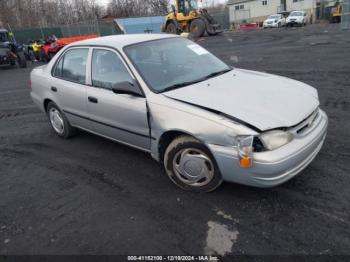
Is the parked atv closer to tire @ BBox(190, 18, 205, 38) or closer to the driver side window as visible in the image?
tire @ BBox(190, 18, 205, 38)

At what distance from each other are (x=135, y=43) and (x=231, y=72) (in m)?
1.32

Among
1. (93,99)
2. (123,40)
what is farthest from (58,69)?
(123,40)

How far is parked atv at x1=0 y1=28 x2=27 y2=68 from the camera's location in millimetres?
16388

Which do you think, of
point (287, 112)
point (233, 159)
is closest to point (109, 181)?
point (233, 159)

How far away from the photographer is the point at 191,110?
3.02 meters

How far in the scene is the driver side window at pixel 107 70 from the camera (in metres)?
3.69

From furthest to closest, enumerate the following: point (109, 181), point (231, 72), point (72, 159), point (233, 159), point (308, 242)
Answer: point (72, 159) < point (231, 72) < point (109, 181) < point (233, 159) < point (308, 242)

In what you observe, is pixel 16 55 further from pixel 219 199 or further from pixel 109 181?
pixel 219 199

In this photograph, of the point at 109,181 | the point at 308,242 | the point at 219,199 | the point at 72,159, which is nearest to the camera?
the point at 308,242

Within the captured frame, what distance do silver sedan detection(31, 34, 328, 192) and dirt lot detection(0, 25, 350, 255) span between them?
1.07 ft

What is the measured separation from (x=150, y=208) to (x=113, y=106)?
1349 millimetres

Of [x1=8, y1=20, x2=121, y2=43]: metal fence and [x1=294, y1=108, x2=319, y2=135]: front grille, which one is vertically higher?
[x1=8, y1=20, x2=121, y2=43]: metal fence

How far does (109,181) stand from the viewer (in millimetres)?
3736

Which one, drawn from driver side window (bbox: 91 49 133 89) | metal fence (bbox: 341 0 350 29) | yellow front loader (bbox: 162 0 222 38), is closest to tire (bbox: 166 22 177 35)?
yellow front loader (bbox: 162 0 222 38)
